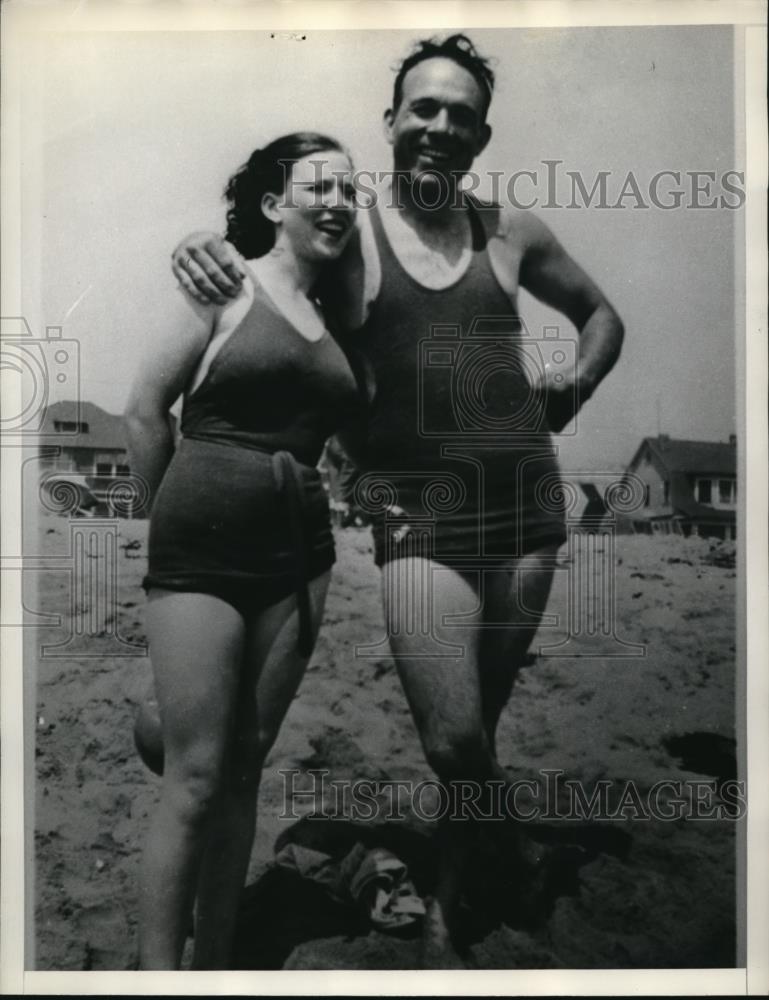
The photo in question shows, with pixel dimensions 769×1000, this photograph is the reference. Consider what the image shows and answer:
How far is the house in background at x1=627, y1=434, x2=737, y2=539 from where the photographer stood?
109 inches

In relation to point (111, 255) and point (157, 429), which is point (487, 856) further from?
point (111, 255)

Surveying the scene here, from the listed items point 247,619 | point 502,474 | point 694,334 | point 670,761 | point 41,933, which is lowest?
point 41,933

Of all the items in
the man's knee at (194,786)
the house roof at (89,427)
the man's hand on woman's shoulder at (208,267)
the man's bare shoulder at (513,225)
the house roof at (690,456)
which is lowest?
the man's knee at (194,786)

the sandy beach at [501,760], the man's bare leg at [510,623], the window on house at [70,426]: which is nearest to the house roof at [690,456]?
the sandy beach at [501,760]

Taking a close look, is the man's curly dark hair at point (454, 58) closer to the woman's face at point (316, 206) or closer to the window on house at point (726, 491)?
the woman's face at point (316, 206)

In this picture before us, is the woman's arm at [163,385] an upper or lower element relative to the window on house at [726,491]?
upper

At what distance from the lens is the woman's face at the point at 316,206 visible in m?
2.72

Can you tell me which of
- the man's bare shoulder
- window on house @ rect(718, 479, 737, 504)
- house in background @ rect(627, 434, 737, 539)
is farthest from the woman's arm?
window on house @ rect(718, 479, 737, 504)

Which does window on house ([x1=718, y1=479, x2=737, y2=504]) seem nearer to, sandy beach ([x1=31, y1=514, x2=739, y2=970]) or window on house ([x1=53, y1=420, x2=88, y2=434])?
sandy beach ([x1=31, y1=514, x2=739, y2=970])

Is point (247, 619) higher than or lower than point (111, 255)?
lower

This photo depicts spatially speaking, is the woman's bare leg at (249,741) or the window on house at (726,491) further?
the window on house at (726,491)

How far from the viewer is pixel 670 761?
9.09 feet

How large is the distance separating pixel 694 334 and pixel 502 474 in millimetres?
699

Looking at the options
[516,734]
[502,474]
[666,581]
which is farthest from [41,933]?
[666,581]
